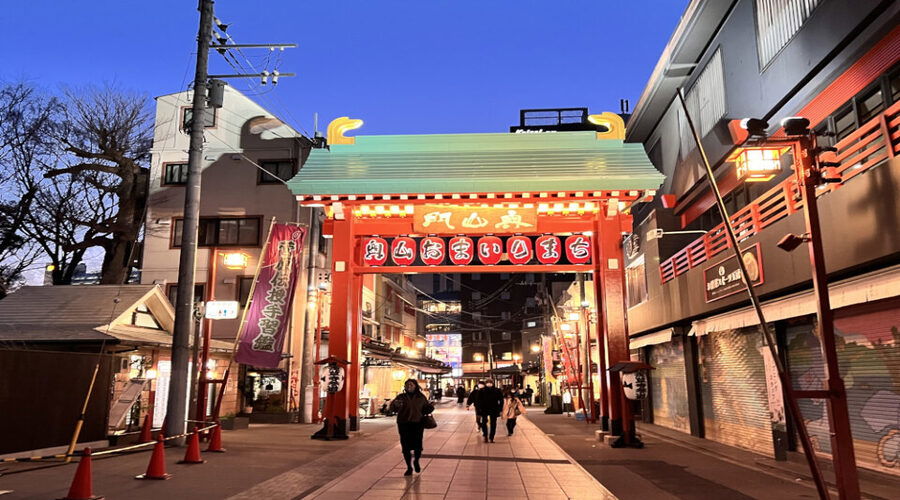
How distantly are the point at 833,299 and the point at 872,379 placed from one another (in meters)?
1.74

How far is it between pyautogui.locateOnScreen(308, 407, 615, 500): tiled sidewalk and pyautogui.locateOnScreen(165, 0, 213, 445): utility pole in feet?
16.3

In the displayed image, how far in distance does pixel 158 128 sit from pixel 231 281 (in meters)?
9.52

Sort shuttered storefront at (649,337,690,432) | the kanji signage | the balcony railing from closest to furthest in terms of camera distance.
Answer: the balcony railing
the kanji signage
shuttered storefront at (649,337,690,432)

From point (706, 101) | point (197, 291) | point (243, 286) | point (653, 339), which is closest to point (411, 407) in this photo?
point (653, 339)

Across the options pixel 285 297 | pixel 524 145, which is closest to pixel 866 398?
pixel 524 145

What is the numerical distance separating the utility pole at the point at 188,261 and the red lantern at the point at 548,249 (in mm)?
9492

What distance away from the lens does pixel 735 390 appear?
16.2 metres

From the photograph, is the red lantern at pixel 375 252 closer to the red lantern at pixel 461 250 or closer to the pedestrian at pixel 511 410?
the red lantern at pixel 461 250

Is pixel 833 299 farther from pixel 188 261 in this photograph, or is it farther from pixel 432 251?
pixel 188 261

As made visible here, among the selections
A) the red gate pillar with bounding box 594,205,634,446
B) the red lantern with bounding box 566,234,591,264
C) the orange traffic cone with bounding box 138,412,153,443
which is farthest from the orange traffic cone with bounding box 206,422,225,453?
the red lantern with bounding box 566,234,591,264

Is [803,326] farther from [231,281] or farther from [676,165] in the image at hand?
[231,281]

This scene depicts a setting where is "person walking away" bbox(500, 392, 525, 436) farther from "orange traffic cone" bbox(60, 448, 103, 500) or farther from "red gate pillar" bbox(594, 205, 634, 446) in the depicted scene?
"orange traffic cone" bbox(60, 448, 103, 500)

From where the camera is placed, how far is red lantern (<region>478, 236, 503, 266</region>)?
61.0ft

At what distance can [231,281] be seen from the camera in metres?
31.2
